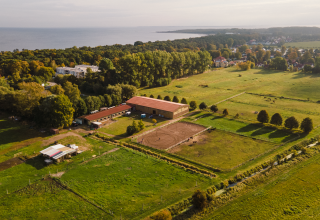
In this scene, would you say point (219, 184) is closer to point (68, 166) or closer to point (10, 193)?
point (68, 166)

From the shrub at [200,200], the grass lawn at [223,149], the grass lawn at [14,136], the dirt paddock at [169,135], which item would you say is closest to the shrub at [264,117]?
the grass lawn at [223,149]

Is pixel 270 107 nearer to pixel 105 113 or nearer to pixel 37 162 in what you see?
pixel 105 113

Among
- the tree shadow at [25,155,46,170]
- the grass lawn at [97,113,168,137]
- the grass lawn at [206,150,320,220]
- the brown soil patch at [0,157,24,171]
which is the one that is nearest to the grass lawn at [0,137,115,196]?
the tree shadow at [25,155,46,170]

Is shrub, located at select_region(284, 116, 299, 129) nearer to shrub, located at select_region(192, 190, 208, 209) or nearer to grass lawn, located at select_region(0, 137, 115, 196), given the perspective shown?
shrub, located at select_region(192, 190, 208, 209)

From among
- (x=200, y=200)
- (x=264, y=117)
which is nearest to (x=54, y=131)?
(x=200, y=200)

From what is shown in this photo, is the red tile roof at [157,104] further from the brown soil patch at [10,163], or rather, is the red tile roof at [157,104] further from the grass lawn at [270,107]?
the brown soil patch at [10,163]

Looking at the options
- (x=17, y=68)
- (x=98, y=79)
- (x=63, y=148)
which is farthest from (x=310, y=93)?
(x=17, y=68)
